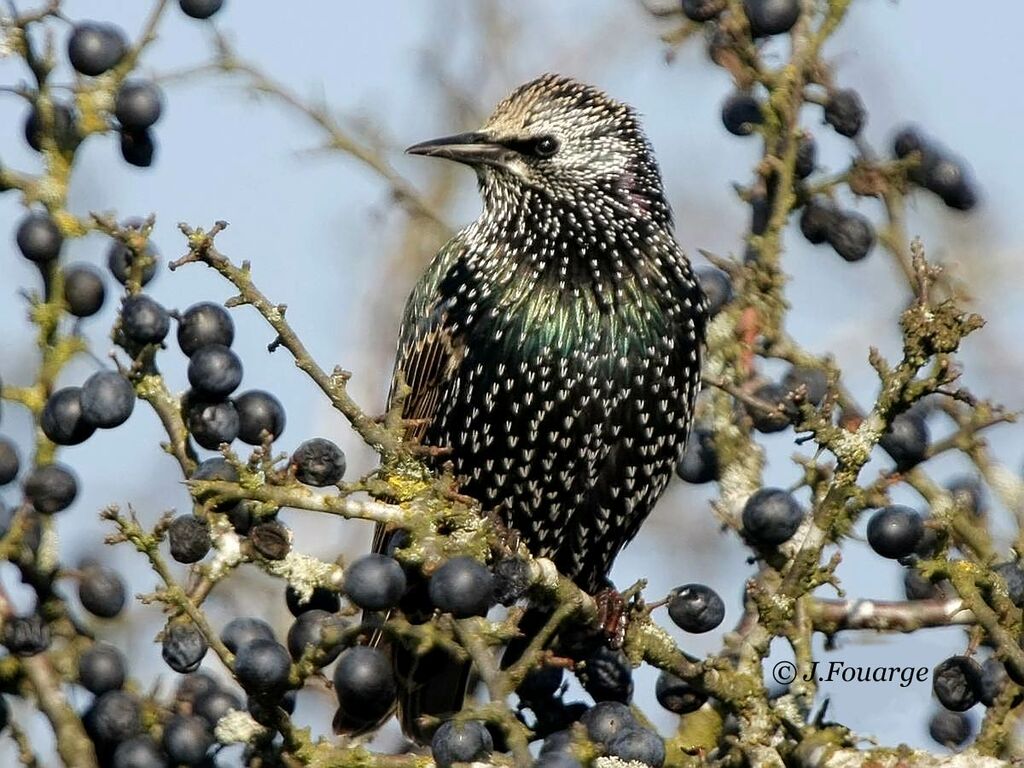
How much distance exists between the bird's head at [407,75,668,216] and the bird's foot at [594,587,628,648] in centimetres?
143

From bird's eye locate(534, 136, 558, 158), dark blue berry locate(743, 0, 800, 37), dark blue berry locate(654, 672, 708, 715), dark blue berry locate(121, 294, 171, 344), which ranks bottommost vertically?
dark blue berry locate(654, 672, 708, 715)

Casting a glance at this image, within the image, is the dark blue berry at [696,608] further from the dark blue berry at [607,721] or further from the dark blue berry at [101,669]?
the dark blue berry at [101,669]

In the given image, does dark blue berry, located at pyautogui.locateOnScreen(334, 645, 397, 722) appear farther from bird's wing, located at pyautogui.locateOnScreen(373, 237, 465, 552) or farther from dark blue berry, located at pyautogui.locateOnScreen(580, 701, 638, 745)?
bird's wing, located at pyautogui.locateOnScreen(373, 237, 465, 552)

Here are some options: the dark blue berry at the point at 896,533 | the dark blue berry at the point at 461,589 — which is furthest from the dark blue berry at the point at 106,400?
the dark blue berry at the point at 896,533

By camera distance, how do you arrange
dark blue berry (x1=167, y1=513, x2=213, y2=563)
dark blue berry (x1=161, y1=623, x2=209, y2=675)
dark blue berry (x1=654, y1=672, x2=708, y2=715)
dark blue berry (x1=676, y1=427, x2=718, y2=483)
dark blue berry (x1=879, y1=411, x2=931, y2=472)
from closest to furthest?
dark blue berry (x1=167, y1=513, x2=213, y2=563) < dark blue berry (x1=161, y1=623, x2=209, y2=675) < dark blue berry (x1=654, y1=672, x2=708, y2=715) < dark blue berry (x1=879, y1=411, x2=931, y2=472) < dark blue berry (x1=676, y1=427, x2=718, y2=483)

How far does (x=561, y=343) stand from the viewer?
5051 millimetres

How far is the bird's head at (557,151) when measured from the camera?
538cm

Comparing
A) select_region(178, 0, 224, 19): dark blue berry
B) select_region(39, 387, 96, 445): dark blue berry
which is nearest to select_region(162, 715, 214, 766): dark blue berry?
select_region(39, 387, 96, 445): dark blue berry

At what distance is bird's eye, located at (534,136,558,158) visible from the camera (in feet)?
17.9

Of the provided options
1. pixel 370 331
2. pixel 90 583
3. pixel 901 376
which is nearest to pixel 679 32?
pixel 901 376

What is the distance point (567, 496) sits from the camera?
5.20 m

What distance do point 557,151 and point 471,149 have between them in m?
0.28

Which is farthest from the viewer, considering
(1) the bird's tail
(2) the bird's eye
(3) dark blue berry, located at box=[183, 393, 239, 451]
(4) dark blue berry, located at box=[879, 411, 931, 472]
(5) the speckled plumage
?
(2) the bird's eye

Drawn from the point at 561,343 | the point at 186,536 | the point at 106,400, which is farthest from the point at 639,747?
the point at 561,343
